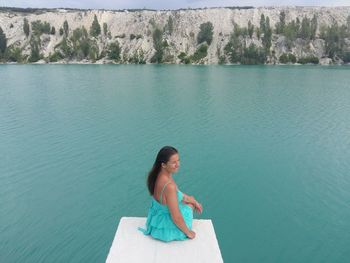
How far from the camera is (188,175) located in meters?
13.8

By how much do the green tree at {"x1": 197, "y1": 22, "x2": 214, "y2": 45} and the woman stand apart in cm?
10448

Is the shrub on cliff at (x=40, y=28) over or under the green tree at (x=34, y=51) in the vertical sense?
over

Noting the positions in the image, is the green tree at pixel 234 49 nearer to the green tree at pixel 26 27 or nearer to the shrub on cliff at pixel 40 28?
the shrub on cliff at pixel 40 28

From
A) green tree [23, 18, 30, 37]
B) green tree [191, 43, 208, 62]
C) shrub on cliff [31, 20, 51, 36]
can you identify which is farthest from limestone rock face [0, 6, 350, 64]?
shrub on cliff [31, 20, 51, 36]

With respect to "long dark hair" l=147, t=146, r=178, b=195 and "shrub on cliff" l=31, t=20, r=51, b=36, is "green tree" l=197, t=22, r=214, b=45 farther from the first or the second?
"long dark hair" l=147, t=146, r=178, b=195

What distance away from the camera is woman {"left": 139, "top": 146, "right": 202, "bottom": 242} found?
5539 mm

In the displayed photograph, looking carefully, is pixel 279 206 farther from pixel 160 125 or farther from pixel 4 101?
pixel 4 101

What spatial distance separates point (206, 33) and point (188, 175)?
98.1 m

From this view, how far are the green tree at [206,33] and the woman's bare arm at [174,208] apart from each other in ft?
343

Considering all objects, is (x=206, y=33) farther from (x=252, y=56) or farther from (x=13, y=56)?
(x=13, y=56)

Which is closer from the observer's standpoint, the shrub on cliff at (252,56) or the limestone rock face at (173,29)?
the shrub on cliff at (252,56)

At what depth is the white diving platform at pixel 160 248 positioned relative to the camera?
5023 millimetres

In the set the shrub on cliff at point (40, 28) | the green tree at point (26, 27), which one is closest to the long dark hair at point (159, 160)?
the shrub on cliff at point (40, 28)

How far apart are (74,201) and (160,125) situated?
10.9 meters
